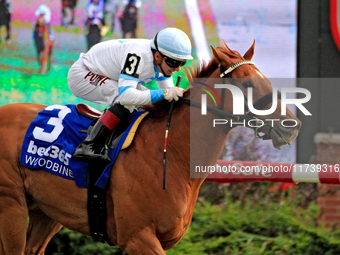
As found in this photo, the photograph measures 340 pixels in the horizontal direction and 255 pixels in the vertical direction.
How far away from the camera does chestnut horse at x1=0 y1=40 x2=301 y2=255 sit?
2.89 m

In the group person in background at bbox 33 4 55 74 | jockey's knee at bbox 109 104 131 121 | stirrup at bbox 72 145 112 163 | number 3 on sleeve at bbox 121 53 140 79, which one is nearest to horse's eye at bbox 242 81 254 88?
number 3 on sleeve at bbox 121 53 140 79

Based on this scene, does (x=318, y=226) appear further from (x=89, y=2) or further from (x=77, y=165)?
(x=89, y=2)

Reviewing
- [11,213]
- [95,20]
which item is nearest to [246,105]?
[11,213]

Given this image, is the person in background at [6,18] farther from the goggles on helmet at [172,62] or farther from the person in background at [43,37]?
the goggles on helmet at [172,62]

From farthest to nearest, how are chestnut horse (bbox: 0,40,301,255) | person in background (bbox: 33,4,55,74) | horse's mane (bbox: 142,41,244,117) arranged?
person in background (bbox: 33,4,55,74), horse's mane (bbox: 142,41,244,117), chestnut horse (bbox: 0,40,301,255)

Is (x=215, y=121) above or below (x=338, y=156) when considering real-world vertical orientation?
above

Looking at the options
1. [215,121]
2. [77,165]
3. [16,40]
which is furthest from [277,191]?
[16,40]

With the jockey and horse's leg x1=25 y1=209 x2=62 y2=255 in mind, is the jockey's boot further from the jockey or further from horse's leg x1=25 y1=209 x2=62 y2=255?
horse's leg x1=25 y1=209 x2=62 y2=255

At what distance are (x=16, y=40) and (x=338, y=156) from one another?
16.5ft

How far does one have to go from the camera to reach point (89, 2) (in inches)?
254

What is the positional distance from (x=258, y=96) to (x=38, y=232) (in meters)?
2.25

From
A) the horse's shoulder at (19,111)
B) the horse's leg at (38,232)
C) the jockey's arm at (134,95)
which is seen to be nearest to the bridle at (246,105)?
the jockey's arm at (134,95)

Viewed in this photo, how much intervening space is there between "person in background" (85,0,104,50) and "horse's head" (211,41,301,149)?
3.85 metres

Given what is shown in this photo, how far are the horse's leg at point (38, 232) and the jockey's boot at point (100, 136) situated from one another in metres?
0.99
